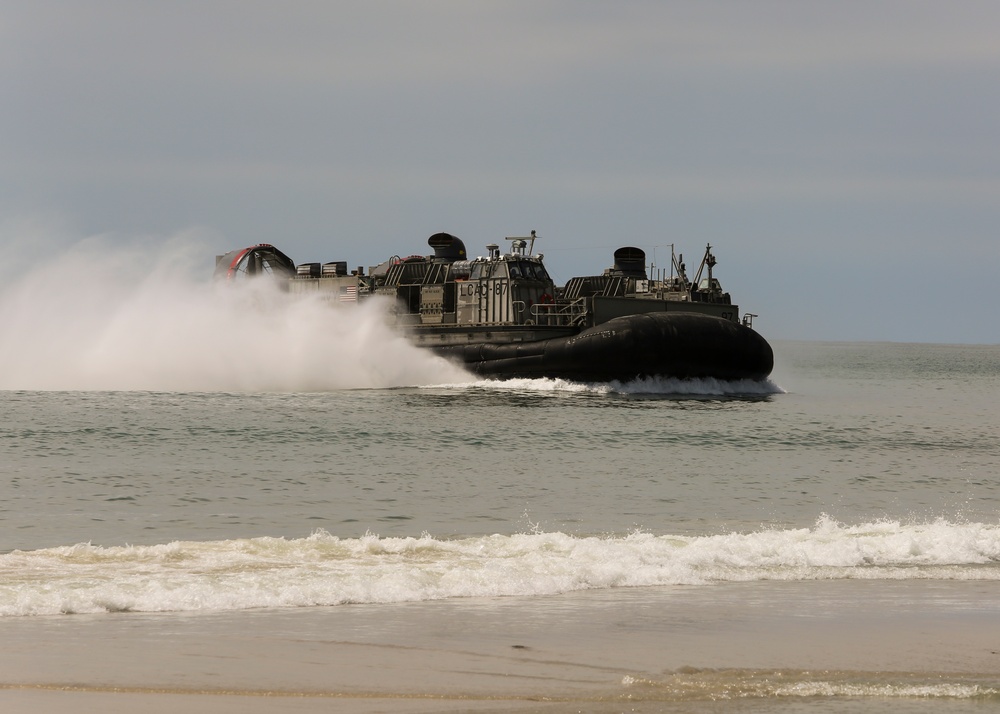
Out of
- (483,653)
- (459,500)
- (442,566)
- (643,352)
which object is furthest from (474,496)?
(643,352)

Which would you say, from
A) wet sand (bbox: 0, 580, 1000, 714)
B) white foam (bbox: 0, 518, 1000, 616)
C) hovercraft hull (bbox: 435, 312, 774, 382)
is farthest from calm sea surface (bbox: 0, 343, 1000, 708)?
hovercraft hull (bbox: 435, 312, 774, 382)

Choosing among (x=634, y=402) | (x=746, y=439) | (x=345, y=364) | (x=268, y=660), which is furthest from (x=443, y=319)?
(x=268, y=660)

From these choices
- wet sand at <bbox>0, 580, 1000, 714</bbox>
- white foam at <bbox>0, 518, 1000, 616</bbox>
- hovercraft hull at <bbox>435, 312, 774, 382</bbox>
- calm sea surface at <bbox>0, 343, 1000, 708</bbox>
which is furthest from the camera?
hovercraft hull at <bbox>435, 312, 774, 382</bbox>

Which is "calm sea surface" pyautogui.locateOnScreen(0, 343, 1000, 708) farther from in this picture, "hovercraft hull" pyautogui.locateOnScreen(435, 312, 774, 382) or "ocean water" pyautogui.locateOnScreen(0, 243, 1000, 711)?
"hovercraft hull" pyautogui.locateOnScreen(435, 312, 774, 382)

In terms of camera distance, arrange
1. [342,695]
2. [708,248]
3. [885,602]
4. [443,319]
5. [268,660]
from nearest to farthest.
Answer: [342,695], [268,660], [885,602], [443,319], [708,248]

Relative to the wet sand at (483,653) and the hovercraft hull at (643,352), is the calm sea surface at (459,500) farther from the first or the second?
the hovercraft hull at (643,352)

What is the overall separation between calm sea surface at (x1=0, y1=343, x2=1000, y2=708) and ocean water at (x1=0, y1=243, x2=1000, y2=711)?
39 millimetres

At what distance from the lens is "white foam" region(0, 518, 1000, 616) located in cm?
666

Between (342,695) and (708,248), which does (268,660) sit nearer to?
(342,695)

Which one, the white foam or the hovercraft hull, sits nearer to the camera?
the white foam

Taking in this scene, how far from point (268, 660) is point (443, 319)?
83.0ft

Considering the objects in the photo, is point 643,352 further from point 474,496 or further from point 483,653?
point 483,653

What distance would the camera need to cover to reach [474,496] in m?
12.1

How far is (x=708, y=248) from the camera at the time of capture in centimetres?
3325
